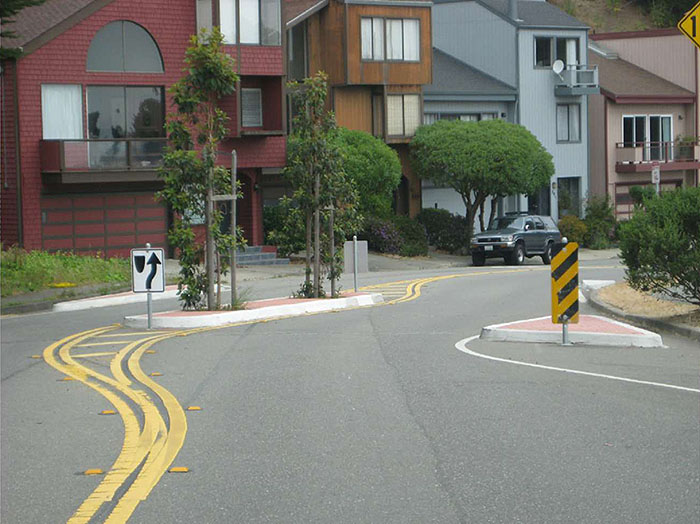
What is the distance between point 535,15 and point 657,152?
990cm

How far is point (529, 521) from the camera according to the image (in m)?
7.11

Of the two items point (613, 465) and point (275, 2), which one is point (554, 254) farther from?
point (275, 2)

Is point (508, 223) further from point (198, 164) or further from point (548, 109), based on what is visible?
point (198, 164)

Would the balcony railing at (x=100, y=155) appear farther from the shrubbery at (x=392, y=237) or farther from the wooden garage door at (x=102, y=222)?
the shrubbery at (x=392, y=237)

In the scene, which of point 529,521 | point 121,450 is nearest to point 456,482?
point 529,521

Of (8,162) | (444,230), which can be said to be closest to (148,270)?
(8,162)

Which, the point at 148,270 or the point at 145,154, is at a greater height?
the point at 145,154

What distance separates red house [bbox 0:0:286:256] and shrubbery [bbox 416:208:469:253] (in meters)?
11.9

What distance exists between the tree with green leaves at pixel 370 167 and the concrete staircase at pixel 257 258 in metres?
3.96

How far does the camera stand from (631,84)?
191 ft

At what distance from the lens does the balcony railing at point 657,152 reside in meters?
56.8

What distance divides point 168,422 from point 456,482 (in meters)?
3.30

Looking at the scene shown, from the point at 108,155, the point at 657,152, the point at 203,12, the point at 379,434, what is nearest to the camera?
the point at 379,434

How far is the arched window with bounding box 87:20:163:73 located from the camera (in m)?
35.8
